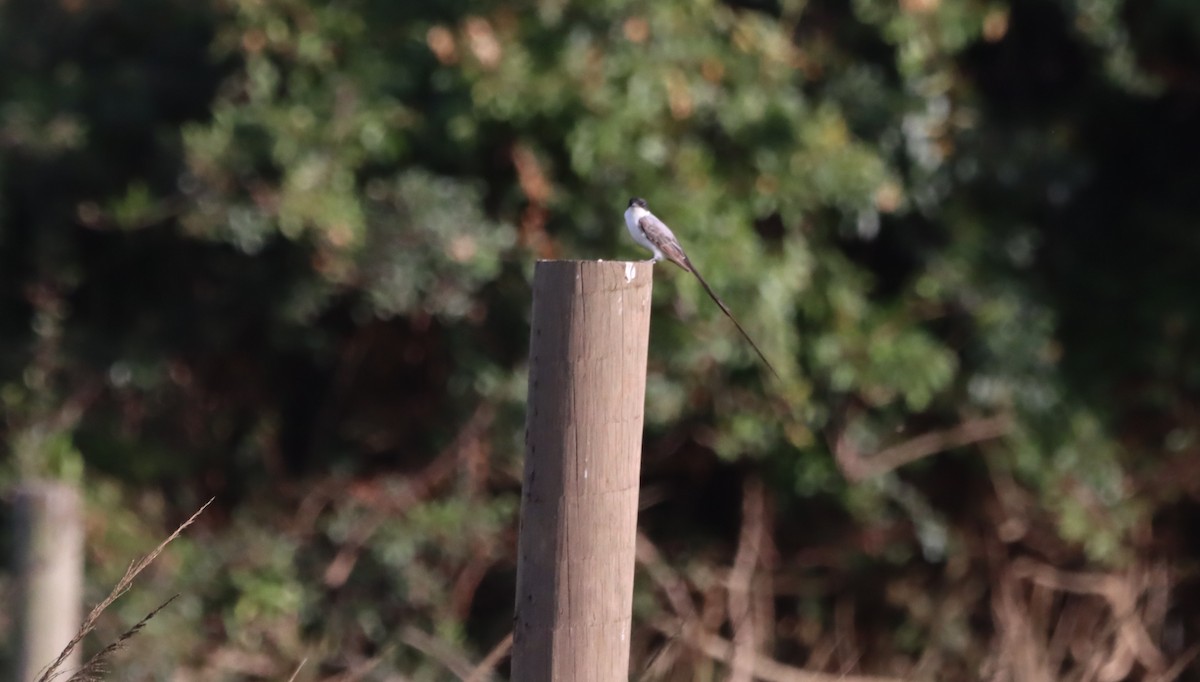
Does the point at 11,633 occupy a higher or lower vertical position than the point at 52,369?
lower

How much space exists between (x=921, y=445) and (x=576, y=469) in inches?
172

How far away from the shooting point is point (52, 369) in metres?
6.70

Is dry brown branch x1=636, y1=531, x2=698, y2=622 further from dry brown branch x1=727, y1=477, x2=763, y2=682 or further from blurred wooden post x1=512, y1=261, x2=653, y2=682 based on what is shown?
blurred wooden post x1=512, y1=261, x2=653, y2=682

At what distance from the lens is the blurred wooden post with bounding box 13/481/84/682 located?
13.3 feet

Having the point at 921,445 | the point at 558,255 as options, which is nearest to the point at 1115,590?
the point at 921,445

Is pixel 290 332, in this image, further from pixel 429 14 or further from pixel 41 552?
pixel 41 552

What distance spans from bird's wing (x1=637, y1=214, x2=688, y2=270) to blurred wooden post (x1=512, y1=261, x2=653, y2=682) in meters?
2.32

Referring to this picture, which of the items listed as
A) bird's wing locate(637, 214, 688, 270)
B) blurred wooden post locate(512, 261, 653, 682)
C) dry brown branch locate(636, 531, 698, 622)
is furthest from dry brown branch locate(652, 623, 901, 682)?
blurred wooden post locate(512, 261, 653, 682)

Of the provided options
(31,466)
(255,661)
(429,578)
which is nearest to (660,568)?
(429,578)

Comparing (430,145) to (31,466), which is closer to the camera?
(430,145)

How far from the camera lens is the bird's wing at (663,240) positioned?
4852 mm

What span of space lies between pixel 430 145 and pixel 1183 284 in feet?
11.5

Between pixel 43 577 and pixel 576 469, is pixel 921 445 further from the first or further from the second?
pixel 576 469

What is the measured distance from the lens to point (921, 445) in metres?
6.59
